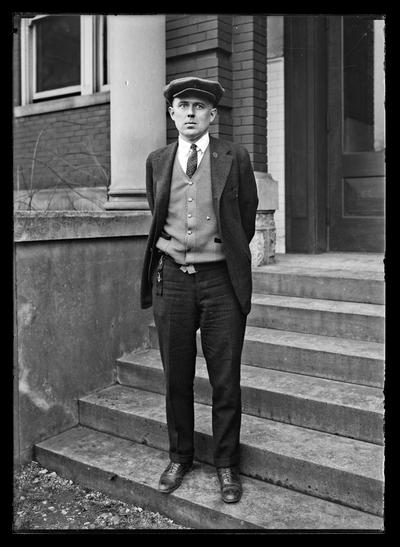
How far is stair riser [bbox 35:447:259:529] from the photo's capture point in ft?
9.42

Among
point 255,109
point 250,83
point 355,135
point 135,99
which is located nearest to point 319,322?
point 255,109

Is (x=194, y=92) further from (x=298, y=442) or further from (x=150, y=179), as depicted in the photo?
(x=298, y=442)

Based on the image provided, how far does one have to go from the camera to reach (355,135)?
6.11 m

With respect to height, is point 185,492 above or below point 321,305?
below

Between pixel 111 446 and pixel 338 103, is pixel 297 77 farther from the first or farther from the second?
pixel 111 446

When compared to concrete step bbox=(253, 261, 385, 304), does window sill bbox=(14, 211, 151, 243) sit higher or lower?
higher

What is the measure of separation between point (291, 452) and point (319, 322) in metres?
1.19

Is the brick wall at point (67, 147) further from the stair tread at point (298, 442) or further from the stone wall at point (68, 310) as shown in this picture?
the stair tread at point (298, 442)

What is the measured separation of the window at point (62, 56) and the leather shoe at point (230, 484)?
Result: 14.7 ft

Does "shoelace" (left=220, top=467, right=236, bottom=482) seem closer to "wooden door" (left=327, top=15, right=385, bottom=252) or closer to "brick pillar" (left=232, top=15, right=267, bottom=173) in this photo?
"brick pillar" (left=232, top=15, right=267, bottom=173)

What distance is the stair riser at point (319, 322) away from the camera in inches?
151

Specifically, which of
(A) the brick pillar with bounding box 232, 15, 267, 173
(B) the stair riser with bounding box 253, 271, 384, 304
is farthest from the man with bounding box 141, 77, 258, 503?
(A) the brick pillar with bounding box 232, 15, 267, 173

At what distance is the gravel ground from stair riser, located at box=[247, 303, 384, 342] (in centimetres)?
165

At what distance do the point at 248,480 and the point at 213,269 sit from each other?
3.95 feet
